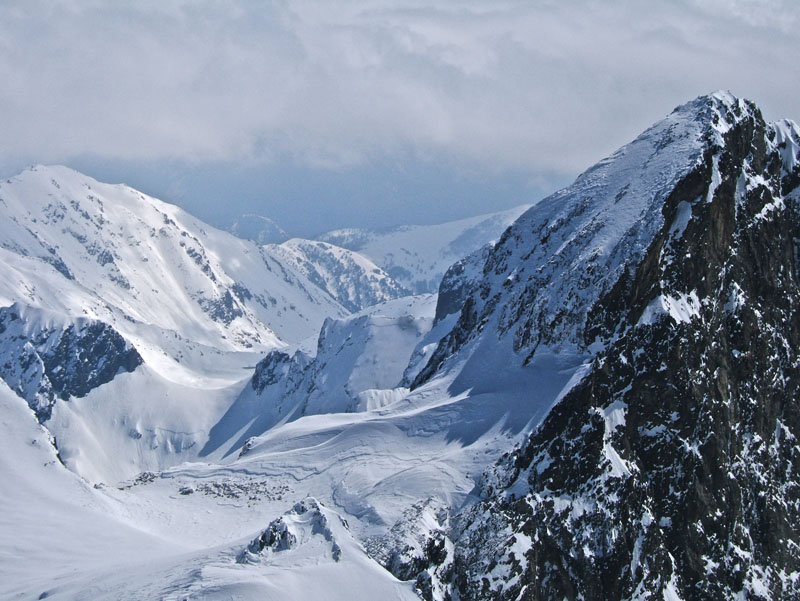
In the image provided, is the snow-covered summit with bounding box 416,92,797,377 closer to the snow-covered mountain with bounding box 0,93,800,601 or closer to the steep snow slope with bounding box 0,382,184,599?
the snow-covered mountain with bounding box 0,93,800,601

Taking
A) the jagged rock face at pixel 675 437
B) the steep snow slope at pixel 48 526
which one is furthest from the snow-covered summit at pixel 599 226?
the steep snow slope at pixel 48 526

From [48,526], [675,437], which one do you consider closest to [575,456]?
[675,437]

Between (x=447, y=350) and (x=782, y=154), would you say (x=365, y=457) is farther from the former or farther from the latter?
(x=782, y=154)

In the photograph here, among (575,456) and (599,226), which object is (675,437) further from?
(599,226)

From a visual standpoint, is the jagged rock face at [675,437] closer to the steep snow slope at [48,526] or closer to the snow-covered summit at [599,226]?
the snow-covered summit at [599,226]

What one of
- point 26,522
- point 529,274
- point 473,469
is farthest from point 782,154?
point 26,522
